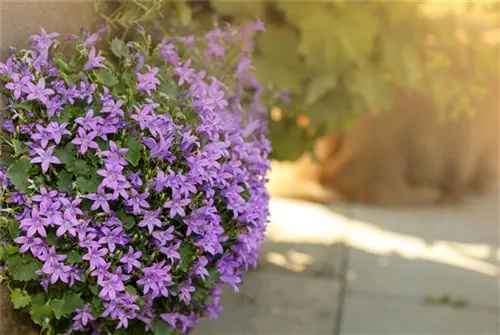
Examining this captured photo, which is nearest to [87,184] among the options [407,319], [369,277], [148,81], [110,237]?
[110,237]

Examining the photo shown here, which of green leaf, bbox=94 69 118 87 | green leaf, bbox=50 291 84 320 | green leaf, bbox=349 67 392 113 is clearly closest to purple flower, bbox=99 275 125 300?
green leaf, bbox=50 291 84 320

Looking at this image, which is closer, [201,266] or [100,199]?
[100,199]

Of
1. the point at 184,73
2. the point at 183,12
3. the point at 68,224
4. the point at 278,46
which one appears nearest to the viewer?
the point at 68,224

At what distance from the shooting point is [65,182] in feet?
6.85

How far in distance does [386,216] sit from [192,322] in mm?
3068

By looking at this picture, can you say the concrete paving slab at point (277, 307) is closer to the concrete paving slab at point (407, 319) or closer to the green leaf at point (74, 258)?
the concrete paving slab at point (407, 319)

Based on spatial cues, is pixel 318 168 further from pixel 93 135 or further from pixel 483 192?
pixel 93 135

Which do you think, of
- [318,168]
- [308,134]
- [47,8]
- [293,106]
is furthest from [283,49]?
[318,168]

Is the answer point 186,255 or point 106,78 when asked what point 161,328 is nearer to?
point 186,255

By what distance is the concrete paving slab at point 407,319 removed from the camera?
334 cm

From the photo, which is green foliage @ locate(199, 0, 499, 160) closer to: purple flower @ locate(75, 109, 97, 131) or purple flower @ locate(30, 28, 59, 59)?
purple flower @ locate(30, 28, 59, 59)

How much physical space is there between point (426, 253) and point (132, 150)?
109 inches

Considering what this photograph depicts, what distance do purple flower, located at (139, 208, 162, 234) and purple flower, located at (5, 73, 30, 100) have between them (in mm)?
480

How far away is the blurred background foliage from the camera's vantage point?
131 inches
